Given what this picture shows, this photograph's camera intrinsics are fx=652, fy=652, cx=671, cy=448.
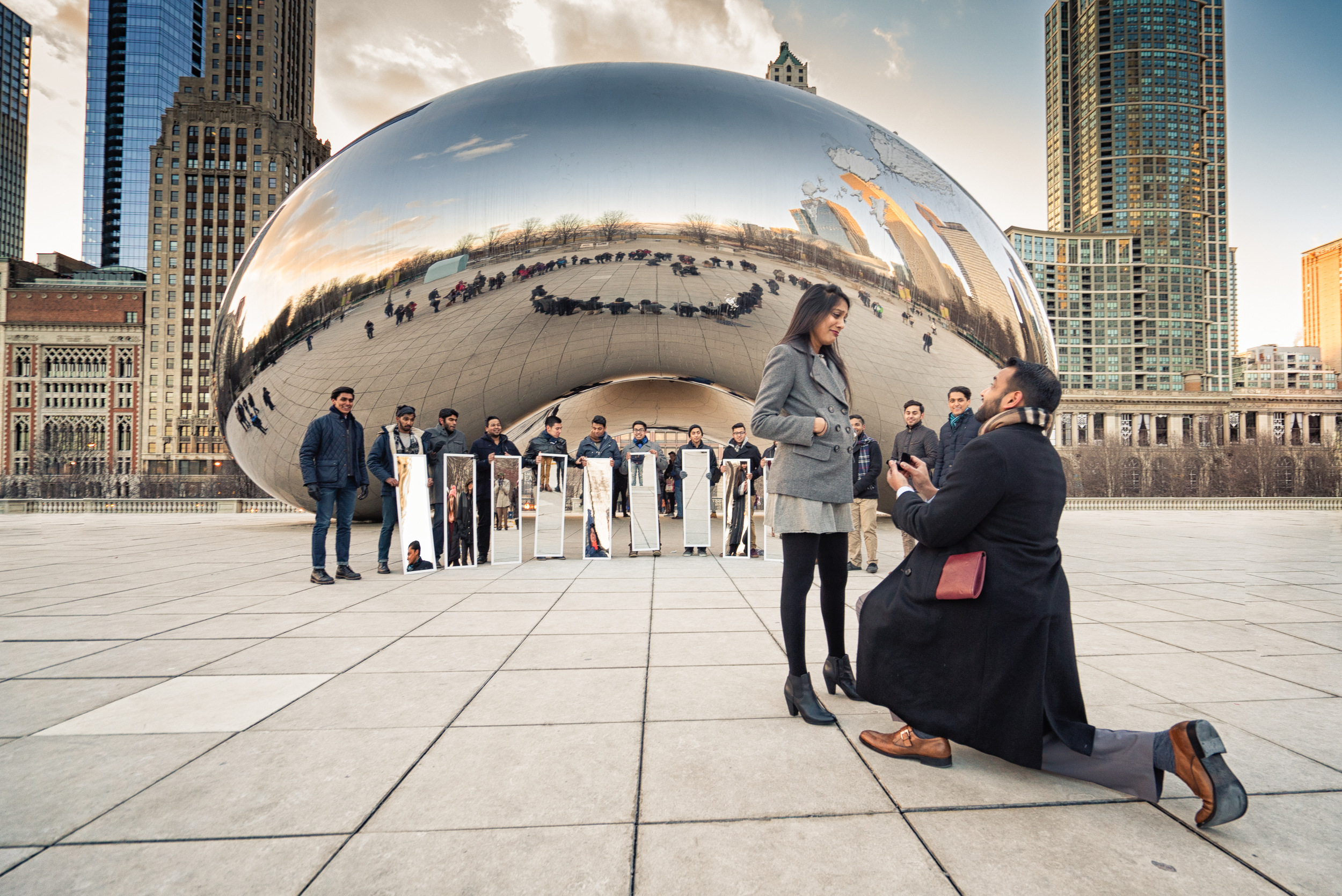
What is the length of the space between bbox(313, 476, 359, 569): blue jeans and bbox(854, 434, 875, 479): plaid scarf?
5.19 metres

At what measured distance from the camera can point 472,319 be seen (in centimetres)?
831

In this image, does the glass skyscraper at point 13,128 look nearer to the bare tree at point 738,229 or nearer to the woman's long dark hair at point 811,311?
the bare tree at point 738,229

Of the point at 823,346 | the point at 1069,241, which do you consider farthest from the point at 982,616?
the point at 1069,241

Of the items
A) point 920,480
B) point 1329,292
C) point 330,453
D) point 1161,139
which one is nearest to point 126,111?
point 330,453

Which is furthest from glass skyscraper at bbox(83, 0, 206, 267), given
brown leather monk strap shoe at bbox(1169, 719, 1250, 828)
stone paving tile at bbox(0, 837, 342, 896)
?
brown leather monk strap shoe at bbox(1169, 719, 1250, 828)

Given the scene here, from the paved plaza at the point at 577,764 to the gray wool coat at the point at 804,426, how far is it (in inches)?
38.1

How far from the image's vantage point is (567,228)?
7973 millimetres

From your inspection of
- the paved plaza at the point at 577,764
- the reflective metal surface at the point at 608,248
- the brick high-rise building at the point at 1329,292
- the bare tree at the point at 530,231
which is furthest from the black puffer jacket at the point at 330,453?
the brick high-rise building at the point at 1329,292

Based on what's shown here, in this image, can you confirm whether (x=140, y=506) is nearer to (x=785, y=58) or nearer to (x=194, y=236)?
(x=194, y=236)

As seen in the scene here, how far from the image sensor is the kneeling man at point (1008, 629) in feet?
6.60

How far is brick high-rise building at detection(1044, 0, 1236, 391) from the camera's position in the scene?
125 meters

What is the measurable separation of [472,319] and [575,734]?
6781 millimetres

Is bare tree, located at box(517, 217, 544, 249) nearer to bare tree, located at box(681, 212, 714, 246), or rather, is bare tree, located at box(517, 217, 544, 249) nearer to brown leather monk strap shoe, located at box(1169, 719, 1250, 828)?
bare tree, located at box(681, 212, 714, 246)

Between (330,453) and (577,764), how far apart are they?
17.1 ft
